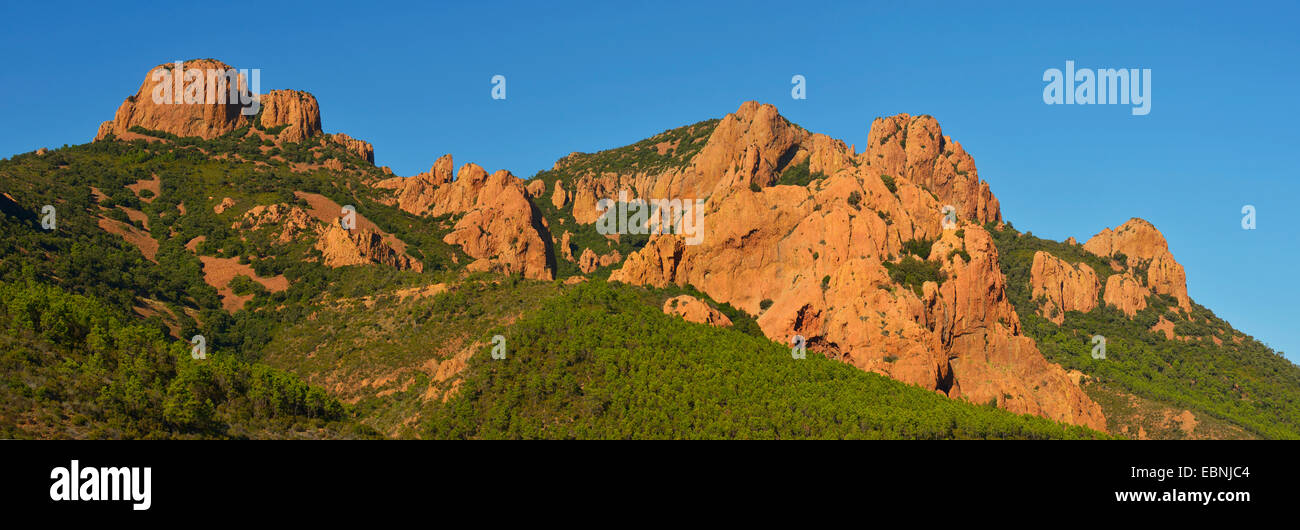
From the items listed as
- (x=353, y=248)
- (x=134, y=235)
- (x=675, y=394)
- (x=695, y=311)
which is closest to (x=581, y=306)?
(x=695, y=311)

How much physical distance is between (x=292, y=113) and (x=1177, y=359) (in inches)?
5088

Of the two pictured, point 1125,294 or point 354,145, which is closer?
point 1125,294

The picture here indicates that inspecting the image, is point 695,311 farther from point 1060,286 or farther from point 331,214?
point 331,214

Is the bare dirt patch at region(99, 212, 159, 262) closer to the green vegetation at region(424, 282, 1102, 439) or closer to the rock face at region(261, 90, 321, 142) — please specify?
the rock face at region(261, 90, 321, 142)

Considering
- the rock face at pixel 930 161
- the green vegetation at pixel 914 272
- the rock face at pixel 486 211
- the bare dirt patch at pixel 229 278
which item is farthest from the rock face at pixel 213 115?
the green vegetation at pixel 914 272

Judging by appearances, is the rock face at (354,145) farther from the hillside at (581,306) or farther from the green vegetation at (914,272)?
the green vegetation at (914,272)

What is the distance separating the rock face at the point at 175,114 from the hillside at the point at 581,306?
42 cm

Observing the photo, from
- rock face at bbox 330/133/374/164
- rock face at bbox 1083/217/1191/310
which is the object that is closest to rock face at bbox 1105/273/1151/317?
rock face at bbox 1083/217/1191/310

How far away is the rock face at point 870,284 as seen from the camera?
278 feet

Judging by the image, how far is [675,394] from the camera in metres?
74.9

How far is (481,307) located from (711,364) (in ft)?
82.1

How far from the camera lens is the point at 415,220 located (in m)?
140
